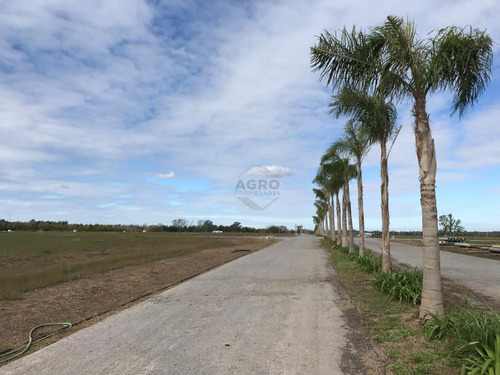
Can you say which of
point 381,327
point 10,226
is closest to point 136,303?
point 381,327

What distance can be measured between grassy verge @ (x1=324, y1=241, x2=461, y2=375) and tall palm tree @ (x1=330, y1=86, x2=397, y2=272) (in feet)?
6.71

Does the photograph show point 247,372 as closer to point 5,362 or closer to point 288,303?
point 5,362

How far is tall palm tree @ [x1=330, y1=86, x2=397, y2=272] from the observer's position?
1010 cm

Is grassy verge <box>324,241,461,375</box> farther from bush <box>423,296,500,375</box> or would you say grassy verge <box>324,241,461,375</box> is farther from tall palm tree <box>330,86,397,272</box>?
tall palm tree <box>330,86,397,272</box>

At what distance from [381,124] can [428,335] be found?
6820 mm

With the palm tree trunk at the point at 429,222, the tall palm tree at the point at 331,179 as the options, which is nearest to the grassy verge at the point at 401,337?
the palm tree trunk at the point at 429,222

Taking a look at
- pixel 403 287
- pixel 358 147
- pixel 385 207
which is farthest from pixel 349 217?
pixel 403 287

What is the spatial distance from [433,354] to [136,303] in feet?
21.8

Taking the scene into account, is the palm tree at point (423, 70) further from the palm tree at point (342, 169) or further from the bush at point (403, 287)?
the palm tree at point (342, 169)

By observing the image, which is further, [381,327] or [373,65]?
[373,65]

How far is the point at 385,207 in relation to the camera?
1122 centimetres

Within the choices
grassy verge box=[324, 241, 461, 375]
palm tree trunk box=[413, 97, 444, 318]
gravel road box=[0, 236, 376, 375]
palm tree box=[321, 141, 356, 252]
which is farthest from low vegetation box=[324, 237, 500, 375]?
palm tree box=[321, 141, 356, 252]

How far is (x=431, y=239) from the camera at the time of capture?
19.7 feet

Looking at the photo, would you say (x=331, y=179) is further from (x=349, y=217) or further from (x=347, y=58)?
(x=347, y=58)
